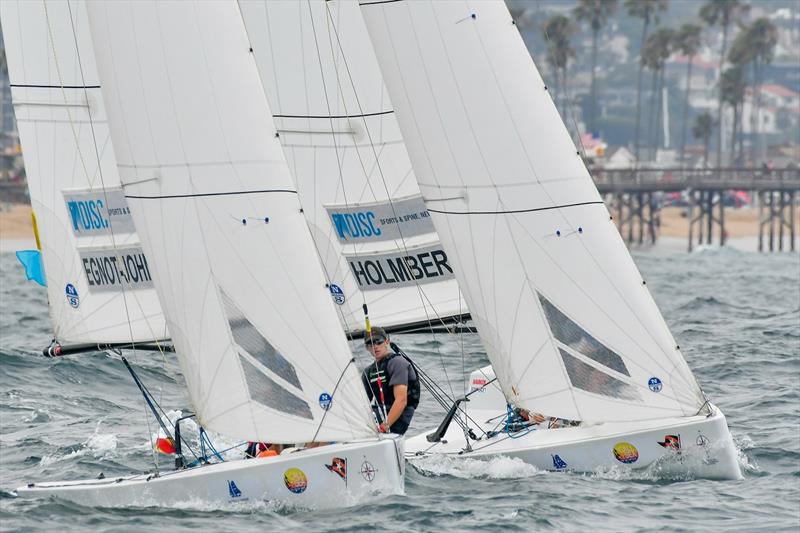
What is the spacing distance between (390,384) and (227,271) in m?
2.06

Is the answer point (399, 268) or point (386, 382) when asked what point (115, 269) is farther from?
point (386, 382)

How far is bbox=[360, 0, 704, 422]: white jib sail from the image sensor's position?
46.6 ft

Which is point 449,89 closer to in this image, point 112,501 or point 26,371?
point 112,501

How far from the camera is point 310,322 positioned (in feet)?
41.3

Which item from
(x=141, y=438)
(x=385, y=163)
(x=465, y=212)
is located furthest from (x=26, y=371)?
(x=465, y=212)

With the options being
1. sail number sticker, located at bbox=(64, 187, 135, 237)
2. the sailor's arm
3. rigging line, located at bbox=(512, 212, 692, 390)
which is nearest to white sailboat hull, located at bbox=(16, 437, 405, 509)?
the sailor's arm

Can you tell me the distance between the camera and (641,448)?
14.0 meters

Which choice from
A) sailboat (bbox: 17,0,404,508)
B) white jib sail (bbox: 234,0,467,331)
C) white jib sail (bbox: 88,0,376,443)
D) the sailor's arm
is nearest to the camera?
sailboat (bbox: 17,0,404,508)

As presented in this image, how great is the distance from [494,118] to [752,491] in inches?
162

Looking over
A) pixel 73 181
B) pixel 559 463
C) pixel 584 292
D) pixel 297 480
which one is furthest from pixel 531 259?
pixel 73 181

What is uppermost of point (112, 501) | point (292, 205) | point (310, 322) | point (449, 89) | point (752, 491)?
point (449, 89)

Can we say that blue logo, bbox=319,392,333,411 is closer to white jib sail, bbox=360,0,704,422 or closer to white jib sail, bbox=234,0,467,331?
white jib sail, bbox=360,0,704,422

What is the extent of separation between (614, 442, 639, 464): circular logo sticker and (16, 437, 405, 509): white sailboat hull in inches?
94.3

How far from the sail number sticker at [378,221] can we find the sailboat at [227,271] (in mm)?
3676
